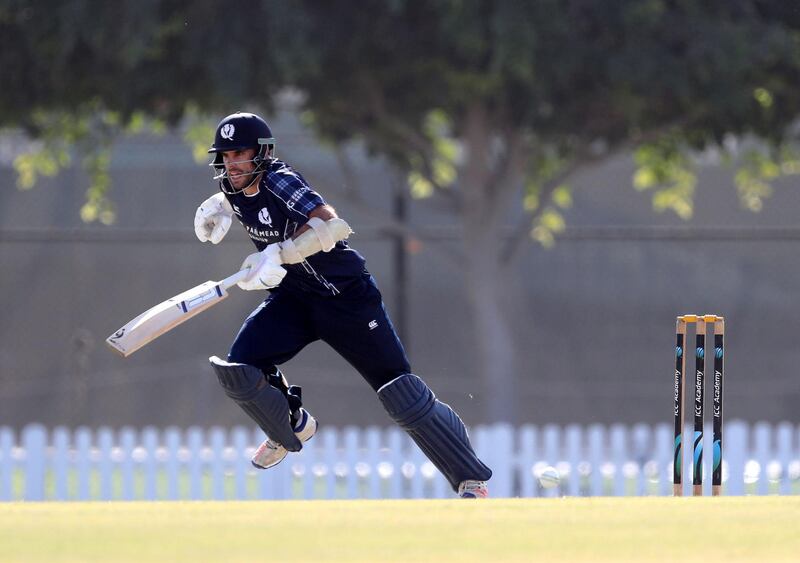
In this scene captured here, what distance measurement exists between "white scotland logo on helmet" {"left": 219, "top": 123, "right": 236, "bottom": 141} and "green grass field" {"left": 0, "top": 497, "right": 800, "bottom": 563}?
1.57 meters

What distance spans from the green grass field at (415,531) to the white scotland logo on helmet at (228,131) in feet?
5.14

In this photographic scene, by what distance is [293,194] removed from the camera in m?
5.98

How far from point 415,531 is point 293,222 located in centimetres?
192

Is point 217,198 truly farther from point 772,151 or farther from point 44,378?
point 44,378

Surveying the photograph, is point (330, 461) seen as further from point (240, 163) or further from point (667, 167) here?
point (240, 163)

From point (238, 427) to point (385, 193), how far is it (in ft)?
13.7

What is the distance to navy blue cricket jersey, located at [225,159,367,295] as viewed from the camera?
5.99 metres

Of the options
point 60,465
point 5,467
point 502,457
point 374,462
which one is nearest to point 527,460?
point 502,457

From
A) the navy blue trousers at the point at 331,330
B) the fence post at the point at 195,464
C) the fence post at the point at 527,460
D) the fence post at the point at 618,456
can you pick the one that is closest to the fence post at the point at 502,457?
the fence post at the point at 527,460

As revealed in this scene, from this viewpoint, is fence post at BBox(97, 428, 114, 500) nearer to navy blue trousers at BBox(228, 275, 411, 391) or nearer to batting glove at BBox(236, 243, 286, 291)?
navy blue trousers at BBox(228, 275, 411, 391)

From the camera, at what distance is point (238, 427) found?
18.2 meters

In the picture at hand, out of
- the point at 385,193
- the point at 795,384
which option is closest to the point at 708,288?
the point at 795,384

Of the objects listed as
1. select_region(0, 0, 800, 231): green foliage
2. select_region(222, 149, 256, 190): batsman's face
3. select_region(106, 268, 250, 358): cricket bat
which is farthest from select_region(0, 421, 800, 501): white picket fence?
select_region(222, 149, 256, 190): batsman's face

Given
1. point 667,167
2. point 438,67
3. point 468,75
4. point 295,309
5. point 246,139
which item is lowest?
point 295,309
